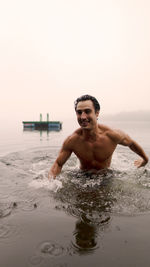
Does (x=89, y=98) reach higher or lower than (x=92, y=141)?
higher

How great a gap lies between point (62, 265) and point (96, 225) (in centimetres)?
62

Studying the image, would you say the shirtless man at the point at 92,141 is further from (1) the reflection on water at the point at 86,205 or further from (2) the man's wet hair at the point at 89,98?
(1) the reflection on water at the point at 86,205

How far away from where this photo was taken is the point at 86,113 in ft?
10.6

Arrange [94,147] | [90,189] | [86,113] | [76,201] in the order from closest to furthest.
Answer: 1. [76,201]
2. [90,189]
3. [86,113]
4. [94,147]

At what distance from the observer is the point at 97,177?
12.1 ft

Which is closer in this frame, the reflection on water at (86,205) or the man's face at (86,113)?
the reflection on water at (86,205)

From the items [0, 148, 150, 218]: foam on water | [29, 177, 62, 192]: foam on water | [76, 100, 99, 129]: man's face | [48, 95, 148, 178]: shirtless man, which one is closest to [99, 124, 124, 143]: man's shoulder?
[48, 95, 148, 178]: shirtless man

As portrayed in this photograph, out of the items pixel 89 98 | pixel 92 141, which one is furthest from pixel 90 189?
pixel 89 98

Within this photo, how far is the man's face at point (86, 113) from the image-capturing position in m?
3.20

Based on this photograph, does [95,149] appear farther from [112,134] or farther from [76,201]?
[76,201]

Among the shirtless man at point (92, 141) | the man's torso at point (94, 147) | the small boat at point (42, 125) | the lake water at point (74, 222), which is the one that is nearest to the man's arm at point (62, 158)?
the shirtless man at point (92, 141)

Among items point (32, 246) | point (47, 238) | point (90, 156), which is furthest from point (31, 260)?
point (90, 156)

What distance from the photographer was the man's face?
320cm

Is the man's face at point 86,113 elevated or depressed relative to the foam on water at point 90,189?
elevated
